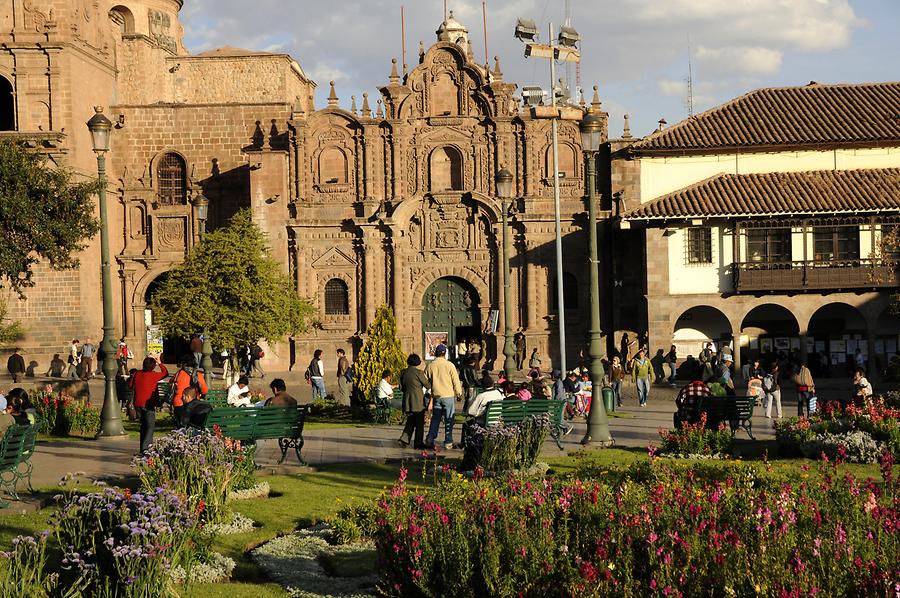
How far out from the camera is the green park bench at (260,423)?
51.9 ft

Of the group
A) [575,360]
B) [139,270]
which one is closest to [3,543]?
[575,360]

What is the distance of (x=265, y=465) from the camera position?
1653 cm

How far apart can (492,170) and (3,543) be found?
115 feet

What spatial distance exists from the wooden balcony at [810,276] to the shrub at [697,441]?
22.7 metres

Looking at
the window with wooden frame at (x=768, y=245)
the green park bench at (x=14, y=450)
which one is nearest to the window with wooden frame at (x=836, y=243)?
the window with wooden frame at (x=768, y=245)

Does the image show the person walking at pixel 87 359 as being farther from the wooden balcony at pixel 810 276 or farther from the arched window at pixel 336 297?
the wooden balcony at pixel 810 276

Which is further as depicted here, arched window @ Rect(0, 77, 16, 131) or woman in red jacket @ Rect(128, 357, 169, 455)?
arched window @ Rect(0, 77, 16, 131)

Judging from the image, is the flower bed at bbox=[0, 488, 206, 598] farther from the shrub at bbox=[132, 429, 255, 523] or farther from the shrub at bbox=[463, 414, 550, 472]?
the shrub at bbox=[463, 414, 550, 472]

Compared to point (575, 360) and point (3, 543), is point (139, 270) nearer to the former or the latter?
point (575, 360)

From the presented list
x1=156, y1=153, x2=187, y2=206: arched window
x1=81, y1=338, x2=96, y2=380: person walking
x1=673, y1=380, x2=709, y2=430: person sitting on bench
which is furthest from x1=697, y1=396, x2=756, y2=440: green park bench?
x1=156, y1=153, x2=187, y2=206: arched window

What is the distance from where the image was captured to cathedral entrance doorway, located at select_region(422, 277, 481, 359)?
45.5m

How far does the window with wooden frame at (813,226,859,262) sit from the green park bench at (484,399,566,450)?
2318 cm

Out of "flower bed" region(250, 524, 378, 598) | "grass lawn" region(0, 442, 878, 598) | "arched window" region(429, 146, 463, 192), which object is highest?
"arched window" region(429, 146, 463, 192)

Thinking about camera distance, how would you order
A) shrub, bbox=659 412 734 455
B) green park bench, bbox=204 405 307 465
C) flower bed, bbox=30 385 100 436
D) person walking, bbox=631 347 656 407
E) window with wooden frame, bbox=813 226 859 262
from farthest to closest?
window with wooden frame, bbox=813 226 859 262 < person walking, bbox=631 347 656 407 < flower bed, bbox=30 385 100 436 < shrub, bbox=659 412 734 455 < green park bench, bbox=204 405 307 465
